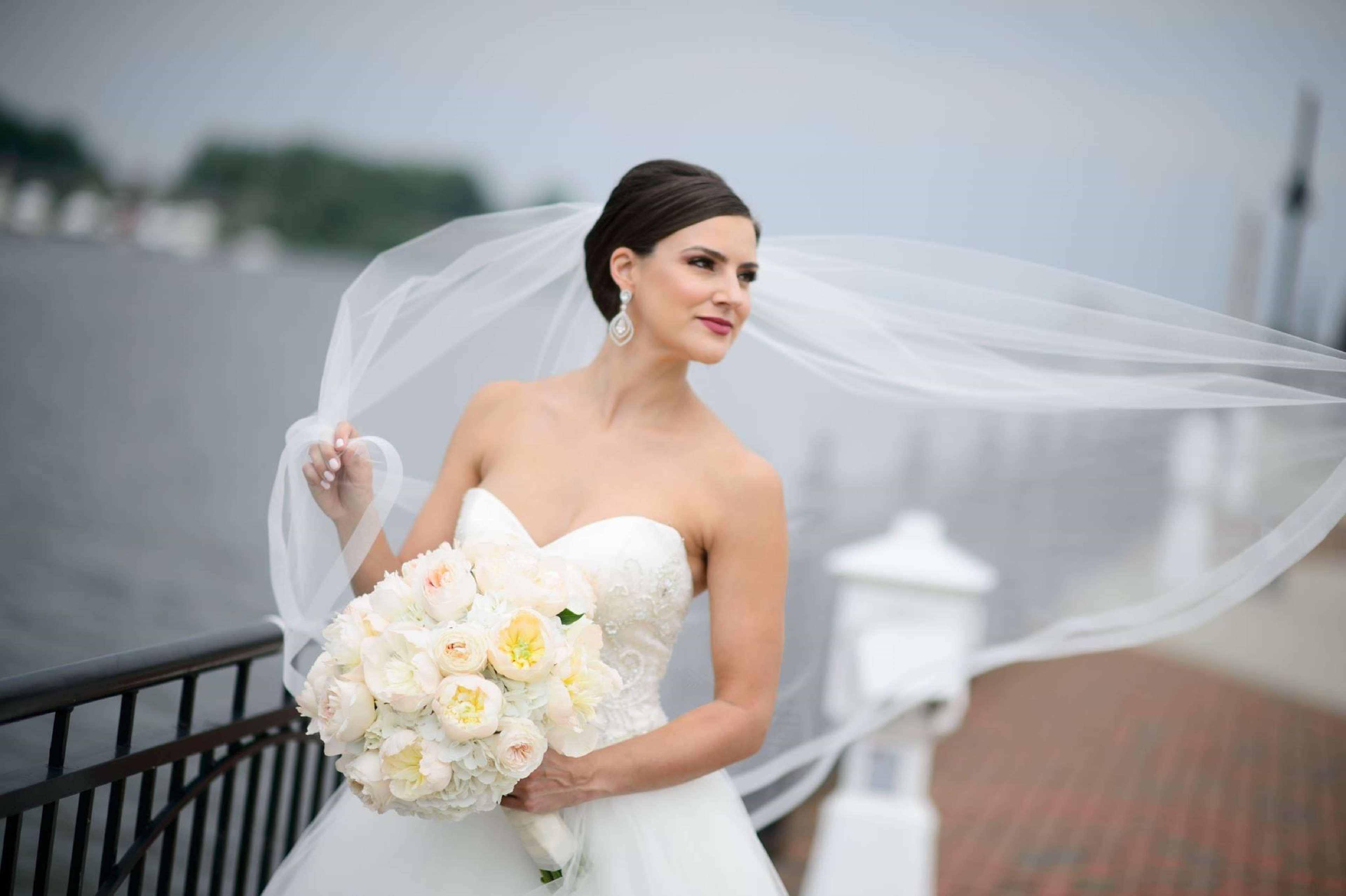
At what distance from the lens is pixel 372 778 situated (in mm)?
1952

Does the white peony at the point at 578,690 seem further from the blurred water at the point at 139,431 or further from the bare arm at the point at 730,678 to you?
the blurred water at the point at 139,431

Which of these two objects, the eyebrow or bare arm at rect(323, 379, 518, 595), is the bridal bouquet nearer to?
bare arm at rect(323, 379, 518, 595)

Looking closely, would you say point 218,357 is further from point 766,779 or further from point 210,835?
point 766,779

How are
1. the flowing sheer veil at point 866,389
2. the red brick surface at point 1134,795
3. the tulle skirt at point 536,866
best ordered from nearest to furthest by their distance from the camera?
the tulle skirt at point 536,866 → the flowing sheer veil at point 866,389 → the red brick surface at point 1134,795

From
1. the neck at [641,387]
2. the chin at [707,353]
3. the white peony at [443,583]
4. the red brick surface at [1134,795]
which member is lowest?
the red brick surface at [1134,795]

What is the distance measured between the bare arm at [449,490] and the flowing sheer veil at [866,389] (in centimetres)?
8

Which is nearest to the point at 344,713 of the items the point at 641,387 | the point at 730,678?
the point at 730,678

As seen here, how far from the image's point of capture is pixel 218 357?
2013 inches

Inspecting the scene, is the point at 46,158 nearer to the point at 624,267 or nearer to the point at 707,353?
the point at 624,267

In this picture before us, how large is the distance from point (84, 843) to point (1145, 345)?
244 centimetres

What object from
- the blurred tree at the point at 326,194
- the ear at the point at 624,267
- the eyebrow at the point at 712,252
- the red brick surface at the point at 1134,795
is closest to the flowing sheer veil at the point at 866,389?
the ear at the point at 624,267

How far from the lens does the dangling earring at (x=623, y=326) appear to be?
8.84 ft

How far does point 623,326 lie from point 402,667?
40.7 inches

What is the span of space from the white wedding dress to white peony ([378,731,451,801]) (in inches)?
17.8
